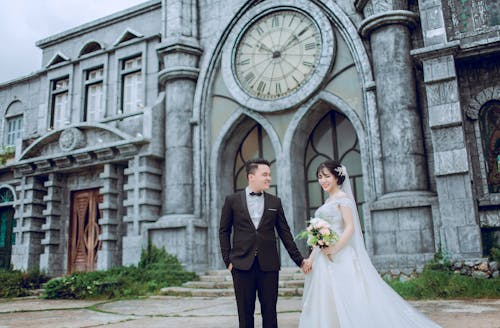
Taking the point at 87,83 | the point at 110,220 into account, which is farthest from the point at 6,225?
the point at 110,220

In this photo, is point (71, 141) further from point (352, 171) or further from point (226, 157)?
point (352, 171)

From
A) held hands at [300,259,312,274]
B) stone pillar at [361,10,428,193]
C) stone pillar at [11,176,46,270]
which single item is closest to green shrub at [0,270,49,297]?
stone pillar at [11,176,46,270]

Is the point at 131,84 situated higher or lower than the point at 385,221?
higher

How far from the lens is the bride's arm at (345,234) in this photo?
462cm

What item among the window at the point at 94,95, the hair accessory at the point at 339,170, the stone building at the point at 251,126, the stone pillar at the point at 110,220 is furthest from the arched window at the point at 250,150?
the hair accessory at the point at 339,170

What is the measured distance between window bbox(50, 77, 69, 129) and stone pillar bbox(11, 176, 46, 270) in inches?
103

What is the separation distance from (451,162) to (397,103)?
6.10ft

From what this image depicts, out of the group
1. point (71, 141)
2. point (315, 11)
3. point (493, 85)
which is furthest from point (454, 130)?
point (71, 141)

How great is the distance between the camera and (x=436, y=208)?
30.8 feet

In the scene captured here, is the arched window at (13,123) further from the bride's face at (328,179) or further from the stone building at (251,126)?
the bride's face at (328,179)

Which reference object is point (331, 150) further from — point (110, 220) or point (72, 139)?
point (72, 139)

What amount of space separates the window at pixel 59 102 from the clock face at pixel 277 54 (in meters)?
7.46

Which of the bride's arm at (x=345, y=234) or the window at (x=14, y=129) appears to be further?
the window at (x=14, y=129)

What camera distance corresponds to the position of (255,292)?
13.9 ft
